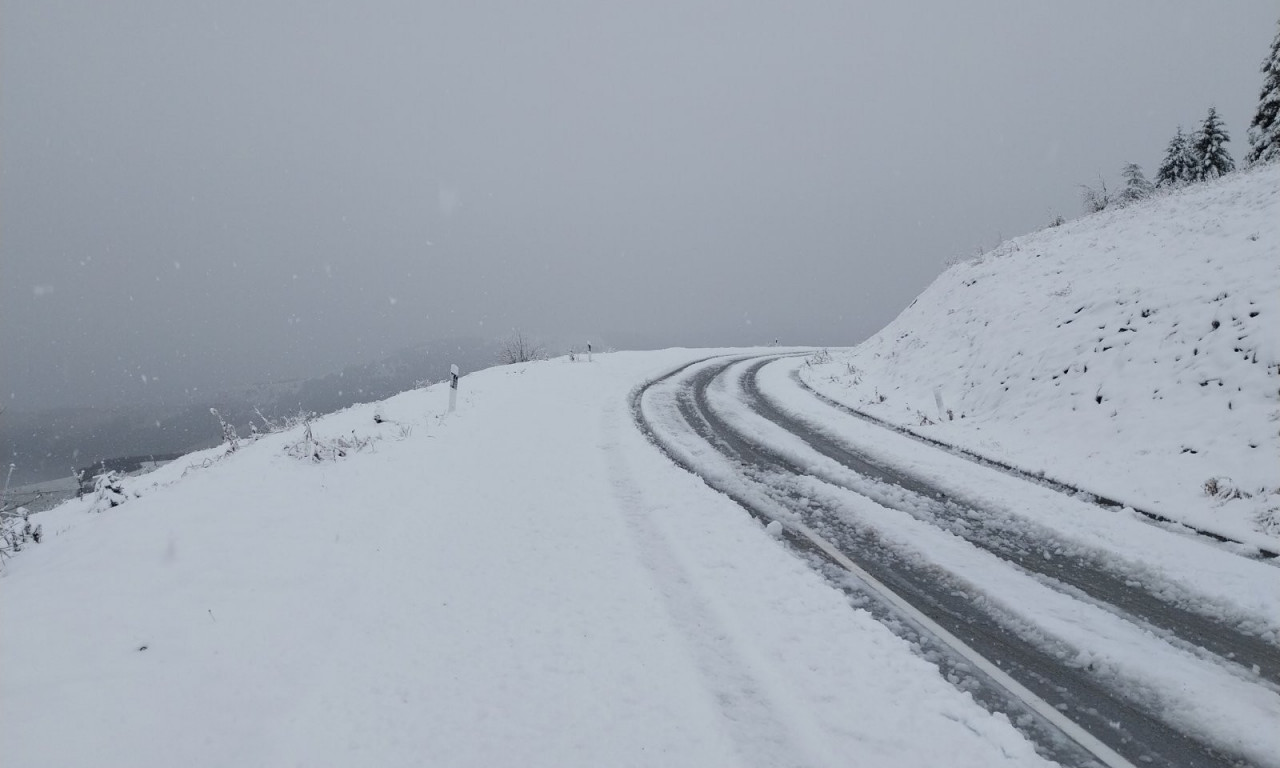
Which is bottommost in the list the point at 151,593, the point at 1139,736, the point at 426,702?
the point at 1139,736

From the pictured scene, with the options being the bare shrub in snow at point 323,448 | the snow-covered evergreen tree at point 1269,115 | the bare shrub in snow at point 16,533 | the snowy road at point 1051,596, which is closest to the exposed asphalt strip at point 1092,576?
the snowy road at point 1051,596

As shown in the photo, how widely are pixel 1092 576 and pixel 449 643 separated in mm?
5774

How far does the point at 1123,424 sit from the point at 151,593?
12.5 m

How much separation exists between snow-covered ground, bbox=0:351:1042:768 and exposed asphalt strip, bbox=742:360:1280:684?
2.09 metres

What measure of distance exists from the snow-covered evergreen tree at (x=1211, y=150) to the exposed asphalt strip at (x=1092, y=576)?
36771 millimetres

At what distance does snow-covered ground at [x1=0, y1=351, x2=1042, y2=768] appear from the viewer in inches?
130

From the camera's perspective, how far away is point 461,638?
4344 millimetres

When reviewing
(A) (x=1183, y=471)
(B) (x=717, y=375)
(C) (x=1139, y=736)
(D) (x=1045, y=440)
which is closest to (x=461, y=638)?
(C) (x=1139, y=736)

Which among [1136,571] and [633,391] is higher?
[633,391]

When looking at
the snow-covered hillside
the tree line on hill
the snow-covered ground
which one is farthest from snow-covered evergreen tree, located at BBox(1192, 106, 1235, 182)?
the snow-covered ground

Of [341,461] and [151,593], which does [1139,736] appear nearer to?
[151,593]

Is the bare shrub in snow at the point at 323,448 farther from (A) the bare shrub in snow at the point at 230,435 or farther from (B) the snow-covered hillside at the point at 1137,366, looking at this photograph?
(B) the snow-covered hillside at the point at 1137,366

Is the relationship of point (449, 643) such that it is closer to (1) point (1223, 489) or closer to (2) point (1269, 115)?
(1) point (1223, 489)

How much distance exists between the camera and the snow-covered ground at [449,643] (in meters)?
3.29
